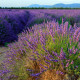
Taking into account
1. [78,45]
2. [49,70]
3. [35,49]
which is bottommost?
[49,70]

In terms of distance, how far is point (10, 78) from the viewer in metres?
2.13

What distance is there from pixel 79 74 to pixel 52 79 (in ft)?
1.32

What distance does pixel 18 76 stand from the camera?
208 centimetres

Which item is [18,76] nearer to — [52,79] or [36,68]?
[36,68]

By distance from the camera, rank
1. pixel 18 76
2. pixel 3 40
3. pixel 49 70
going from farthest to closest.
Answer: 1. pixel 3 40
2. pixel 18 76
3. pixel 49 70

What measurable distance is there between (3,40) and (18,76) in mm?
2395

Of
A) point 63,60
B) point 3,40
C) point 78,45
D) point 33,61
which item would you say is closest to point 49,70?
point 63,60

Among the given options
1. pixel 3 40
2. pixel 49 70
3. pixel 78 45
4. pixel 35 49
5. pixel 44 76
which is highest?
pixel 78 45

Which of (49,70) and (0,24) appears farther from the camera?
(0,24)

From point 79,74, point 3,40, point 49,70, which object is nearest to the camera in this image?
point 79,74

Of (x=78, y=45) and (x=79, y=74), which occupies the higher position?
(x=78, y=45)

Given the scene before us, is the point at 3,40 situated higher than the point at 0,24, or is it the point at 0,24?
the point at 0,24

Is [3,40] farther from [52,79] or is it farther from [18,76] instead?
[52,79]

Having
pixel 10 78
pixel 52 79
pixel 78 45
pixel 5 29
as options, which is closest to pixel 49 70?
pixel 52 79
